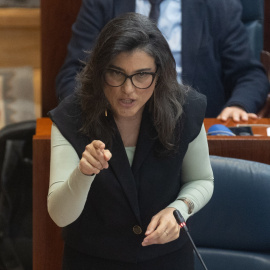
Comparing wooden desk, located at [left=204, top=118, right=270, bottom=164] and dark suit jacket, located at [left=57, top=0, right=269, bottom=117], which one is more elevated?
dark suit jacket, located at [left=57, top=0, right=269, bottom=117]

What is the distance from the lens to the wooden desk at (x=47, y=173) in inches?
65.8

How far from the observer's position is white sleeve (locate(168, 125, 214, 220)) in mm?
1187

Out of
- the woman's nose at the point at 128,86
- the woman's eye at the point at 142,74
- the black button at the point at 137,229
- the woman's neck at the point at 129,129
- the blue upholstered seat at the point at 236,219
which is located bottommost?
the blue upholstered seat at the point at 236,219

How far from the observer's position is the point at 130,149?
1209 millimetres

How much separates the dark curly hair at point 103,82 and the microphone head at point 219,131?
554 mm

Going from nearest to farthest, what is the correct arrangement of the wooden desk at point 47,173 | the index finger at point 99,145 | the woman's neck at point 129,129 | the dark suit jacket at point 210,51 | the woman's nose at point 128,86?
the index finger at point 99,145 → the woman's nose at point 128,86 → the woman's neck at point 129,129 → the wooden desk at point 47,173 → the dark suit jacket at point 210,51

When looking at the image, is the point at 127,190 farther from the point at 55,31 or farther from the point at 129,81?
the point at 55,31

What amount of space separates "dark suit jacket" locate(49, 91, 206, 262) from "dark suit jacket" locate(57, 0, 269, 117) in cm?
92

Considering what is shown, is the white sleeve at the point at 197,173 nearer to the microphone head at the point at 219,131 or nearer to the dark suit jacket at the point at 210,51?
the microphone head at the point at 219,131

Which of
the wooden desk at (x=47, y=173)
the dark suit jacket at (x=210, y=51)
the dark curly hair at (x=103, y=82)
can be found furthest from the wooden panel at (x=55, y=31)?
the dark curly hair at (x=103, y=82)

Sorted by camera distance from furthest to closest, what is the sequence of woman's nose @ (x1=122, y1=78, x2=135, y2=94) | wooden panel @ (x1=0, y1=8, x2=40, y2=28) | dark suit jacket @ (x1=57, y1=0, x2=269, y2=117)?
1. wooden panel @ (x1=0, y1=8, x2=40, y2=28)
2. dark suit jacket @ (x1=57, y1=0, x2=269, y2=117)
3. woman's nose @ (x1=122, y1=78, x2=135, y2=94)

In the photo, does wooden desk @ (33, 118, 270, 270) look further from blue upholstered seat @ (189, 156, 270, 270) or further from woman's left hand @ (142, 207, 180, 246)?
woman's left hand @ (142, 207, 180, 246)

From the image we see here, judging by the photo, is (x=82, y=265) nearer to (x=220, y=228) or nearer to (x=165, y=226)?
(x=165, y=226)

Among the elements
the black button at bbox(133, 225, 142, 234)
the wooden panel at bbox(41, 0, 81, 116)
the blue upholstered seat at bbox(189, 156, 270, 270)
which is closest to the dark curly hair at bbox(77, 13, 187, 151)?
the black button at bbox(133, 225, 142, 234)
